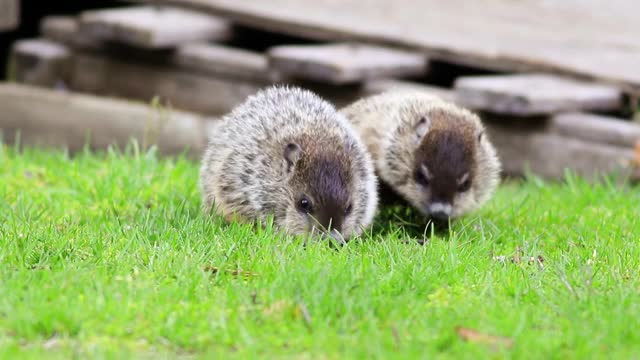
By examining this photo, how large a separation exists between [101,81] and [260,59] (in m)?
1.76

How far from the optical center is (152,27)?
10.4 metres

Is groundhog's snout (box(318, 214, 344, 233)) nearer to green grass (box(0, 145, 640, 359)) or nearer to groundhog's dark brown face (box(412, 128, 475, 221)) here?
green grass (box(0, 145, 640, 359))

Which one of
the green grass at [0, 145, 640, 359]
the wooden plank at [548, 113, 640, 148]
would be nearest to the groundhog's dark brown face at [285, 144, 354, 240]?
the green grass at [0, 145, 640, 359]

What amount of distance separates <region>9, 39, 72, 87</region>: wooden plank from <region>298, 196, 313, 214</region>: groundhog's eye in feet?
17.6

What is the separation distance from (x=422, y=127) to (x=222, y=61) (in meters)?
3.60

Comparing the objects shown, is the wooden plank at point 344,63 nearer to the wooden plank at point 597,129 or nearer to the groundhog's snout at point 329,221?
the wooden plank at point 597,129

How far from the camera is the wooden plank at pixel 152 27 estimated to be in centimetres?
1041

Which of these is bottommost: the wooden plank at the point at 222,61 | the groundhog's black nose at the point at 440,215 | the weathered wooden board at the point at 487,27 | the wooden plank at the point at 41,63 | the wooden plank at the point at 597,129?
the wooden plank at the point at 41,63

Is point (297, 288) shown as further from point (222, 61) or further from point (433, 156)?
point (222, 61)

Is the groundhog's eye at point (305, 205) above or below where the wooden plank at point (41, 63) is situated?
above

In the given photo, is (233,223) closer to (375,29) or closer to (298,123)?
(298,123)

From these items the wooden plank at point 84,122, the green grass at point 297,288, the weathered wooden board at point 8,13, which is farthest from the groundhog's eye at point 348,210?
the weathered wooden board at point 8,13

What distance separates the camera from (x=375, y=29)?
10.9 metres

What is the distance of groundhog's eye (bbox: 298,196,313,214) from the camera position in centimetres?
655
